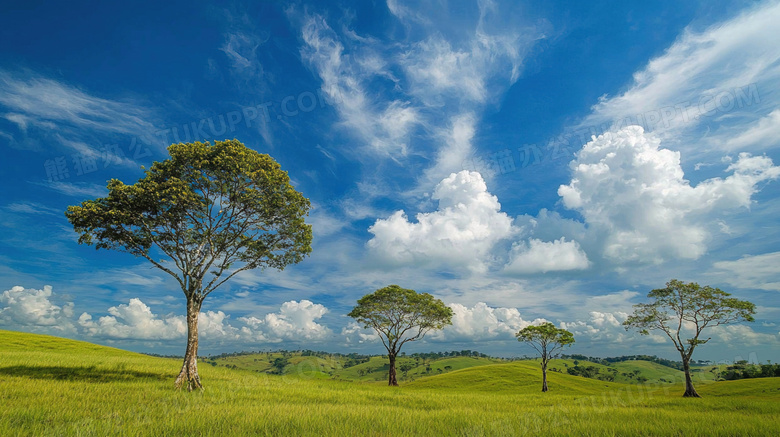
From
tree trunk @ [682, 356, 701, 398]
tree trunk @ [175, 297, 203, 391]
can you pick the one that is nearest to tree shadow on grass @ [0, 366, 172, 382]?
tree trunk @ [175, 297, 203, 391]

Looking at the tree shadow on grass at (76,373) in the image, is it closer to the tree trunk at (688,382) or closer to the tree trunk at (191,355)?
the tree trunk at (191,355)

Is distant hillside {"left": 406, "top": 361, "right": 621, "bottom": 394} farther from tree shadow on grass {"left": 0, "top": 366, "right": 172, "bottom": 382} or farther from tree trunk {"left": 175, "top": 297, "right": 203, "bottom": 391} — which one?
tree shadow on grass {"left": 0, "top": 366, "right": 172, "bottom": 382}

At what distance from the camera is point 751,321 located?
41.4 metres

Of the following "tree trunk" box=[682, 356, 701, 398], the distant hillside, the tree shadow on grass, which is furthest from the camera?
the distant hillside

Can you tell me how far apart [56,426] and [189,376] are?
483 inches

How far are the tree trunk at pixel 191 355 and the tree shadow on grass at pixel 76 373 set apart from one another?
4.07m

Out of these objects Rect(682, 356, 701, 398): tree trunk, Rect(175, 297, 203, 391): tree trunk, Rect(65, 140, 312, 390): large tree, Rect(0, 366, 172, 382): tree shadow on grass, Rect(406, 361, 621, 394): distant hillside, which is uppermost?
Rect(65, 140, 312, 390): large tree

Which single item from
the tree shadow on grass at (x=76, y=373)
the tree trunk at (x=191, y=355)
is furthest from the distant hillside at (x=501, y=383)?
the tree shadow on grass at (x=76, y=373)

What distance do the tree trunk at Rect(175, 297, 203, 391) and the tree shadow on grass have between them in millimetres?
4074

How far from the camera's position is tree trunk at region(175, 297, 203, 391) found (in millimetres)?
19797

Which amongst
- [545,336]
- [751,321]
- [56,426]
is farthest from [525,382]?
[56,426]

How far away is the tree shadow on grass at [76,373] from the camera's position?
19766 millimetres

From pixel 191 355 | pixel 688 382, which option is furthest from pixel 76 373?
pixel 688 382

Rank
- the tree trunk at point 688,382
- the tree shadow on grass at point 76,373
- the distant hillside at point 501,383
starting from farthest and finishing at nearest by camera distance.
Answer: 1. the distant hillside at point 501,383
2. the tree trunk at point 688,382
3. the tree shadow on grass at point 76,373
